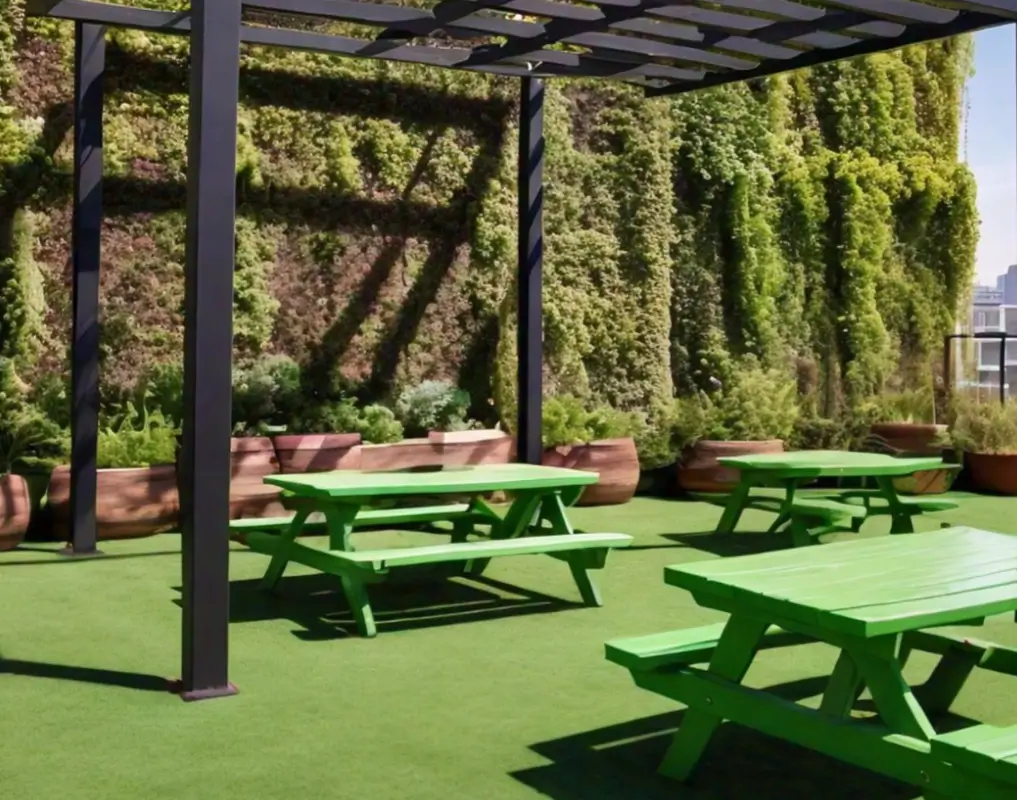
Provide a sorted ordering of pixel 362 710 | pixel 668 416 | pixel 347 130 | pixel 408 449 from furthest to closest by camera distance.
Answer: pixel 668 416, pixel 347 130, pixel 408 449, pixel 362 710

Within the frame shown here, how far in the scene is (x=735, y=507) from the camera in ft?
25.4

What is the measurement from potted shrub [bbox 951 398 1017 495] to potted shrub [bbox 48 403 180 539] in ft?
20.4

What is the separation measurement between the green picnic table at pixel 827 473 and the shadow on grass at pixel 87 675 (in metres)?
3.98

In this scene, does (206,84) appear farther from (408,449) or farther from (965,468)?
(965,468)

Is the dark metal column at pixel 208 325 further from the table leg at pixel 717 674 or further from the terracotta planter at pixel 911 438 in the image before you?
the terracotta planter at pixel 911 438

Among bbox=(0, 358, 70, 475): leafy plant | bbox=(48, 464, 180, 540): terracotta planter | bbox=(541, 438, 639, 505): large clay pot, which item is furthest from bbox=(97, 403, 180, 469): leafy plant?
bbox=(541, 438, 639, 505): large clay pot

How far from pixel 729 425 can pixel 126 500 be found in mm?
4784

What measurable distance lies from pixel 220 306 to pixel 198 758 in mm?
1426

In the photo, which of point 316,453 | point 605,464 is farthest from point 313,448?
point 605,464

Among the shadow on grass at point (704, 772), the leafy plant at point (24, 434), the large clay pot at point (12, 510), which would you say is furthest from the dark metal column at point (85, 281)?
the shadow on grass at point (704, 772)

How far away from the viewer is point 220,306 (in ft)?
13.6

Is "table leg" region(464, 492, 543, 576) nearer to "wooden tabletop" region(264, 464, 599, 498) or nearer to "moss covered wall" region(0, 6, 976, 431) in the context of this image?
"wooden tabletop" region(264, 464, 599, 498)

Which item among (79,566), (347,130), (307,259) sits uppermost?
(347,130)

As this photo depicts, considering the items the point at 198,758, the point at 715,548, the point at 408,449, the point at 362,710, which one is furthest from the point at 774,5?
the point at 198,758
